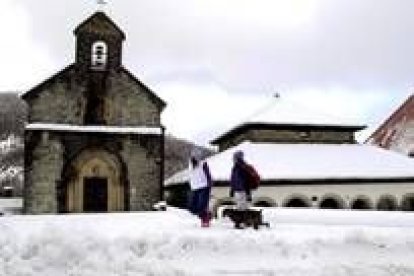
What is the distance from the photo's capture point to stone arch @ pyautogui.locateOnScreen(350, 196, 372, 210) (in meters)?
41.2

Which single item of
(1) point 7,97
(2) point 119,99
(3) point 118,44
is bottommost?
(2) point 119,99

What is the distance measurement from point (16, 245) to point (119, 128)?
2486cm

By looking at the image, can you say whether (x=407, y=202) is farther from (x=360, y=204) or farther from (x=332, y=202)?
(x=332, y=202)

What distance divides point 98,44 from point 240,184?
23403mm

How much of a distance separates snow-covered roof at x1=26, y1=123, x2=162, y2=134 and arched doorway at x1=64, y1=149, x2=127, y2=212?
0.99 m

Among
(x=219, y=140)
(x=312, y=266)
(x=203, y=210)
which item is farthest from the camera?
(x=219, y=140)

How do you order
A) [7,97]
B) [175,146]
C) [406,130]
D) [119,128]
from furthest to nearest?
[7,97] < [175,146] < [406,130] < [119,128]

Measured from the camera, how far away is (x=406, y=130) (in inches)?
2205

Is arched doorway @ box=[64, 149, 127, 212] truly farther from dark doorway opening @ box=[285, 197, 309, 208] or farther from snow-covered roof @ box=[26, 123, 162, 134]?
dark doorway opening @ box=[285, 197, 309, 208]

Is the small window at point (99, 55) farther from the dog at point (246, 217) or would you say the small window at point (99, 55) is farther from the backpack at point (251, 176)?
the dog at point (246, 217)

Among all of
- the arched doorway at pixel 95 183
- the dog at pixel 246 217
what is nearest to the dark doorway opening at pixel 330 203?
the arched doorway at pixel 95 183

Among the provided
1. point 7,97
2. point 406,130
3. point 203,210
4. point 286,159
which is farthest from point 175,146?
point 203,210

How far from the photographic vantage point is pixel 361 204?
4166cm

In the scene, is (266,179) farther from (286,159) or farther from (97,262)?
(97,262)
